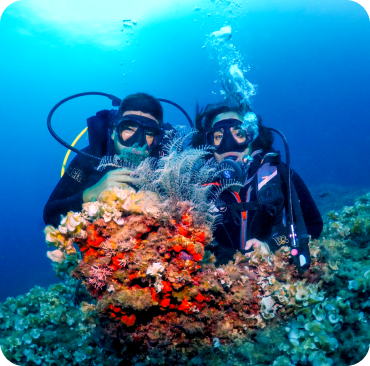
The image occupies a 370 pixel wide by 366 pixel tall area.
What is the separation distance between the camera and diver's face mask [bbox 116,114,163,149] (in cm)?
390

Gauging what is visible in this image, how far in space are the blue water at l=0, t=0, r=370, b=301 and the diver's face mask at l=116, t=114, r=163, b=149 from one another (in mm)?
2469

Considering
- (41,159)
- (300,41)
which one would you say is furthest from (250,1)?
(41,159)

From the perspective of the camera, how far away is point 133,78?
87688 millimetres

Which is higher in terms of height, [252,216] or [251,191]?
[251,191]

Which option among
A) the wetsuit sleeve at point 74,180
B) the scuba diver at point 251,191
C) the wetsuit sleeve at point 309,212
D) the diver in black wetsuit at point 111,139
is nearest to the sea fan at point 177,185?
the scuba diver at point 251,191

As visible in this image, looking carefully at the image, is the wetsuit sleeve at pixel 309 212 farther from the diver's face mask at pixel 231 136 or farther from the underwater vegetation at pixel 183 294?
the underwater vegetation at pixel 183 294

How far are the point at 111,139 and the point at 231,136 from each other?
2373 mm

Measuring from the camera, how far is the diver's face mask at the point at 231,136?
428 cm

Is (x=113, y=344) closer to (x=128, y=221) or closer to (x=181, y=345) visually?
(x=181, y=345)

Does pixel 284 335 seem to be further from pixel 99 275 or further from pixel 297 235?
pixel 99 275

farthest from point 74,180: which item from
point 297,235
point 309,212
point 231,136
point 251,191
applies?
point 309,212

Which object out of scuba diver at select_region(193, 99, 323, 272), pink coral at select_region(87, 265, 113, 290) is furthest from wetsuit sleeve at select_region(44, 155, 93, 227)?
pink coral at select_region(87, 265, 113, 290)

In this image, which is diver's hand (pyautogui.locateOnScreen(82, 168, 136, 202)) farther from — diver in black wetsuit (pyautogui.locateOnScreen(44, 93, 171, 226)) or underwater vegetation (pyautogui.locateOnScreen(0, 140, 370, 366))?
diver in black wetsuit (pyautogui.locateOnScreen(44, 93, 171, 226))

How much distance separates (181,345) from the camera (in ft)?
6.82
